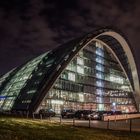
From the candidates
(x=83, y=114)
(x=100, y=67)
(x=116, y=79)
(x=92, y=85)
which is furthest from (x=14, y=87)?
(x=83, y=114)

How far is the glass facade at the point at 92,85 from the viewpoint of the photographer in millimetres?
70875

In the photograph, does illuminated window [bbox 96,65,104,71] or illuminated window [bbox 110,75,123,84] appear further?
illuminated window [bbox 110,75,123,84]

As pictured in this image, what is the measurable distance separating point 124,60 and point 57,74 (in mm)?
34679

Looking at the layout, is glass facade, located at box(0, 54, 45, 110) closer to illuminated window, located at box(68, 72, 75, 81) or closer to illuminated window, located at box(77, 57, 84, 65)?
illuminated window, located at box(68, 72, 75, 81)

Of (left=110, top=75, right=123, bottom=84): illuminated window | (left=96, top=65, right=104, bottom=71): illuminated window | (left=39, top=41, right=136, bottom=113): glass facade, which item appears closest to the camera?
(left=39, top=41, right=136, bottom=113): glass facade

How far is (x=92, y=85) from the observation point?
8212 centimetres

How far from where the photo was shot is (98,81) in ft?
279

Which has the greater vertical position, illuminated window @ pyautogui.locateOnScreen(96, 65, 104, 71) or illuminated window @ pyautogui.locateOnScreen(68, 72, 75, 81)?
illuminated window @ pyautogui.locateOnScreen(96, 65, 104, 71)

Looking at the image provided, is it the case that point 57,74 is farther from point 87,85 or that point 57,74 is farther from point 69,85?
point 87,85

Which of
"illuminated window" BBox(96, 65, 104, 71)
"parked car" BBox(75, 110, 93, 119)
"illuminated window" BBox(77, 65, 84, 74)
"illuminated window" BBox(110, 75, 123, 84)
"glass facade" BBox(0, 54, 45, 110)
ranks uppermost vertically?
"illuminated window" BBox(96, 65, 104, 71)

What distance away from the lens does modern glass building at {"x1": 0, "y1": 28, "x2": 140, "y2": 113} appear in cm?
6856

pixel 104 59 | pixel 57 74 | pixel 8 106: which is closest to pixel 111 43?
pixel 104 59

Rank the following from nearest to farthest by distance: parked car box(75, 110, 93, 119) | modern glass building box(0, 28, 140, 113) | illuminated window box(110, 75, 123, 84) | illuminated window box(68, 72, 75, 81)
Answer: parked car box(75, 110, 93, 119), modern glass building box(0, 28, 140, 113), illuminated window box(68, 72, 75, 81), illuminated window box(110, 75, 123, 84)

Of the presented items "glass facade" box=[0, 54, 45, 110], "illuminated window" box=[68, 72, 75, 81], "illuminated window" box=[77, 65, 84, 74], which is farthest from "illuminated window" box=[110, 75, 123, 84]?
"glass facade" box=[0, 54, 45, 110]
